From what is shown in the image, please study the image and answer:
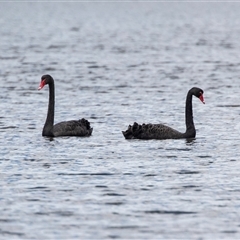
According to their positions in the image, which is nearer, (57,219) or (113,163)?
(57,219)

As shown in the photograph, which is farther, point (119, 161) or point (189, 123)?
point (189, 123)

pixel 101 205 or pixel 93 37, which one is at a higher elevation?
pixel 93 37

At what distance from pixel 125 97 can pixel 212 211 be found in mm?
11308

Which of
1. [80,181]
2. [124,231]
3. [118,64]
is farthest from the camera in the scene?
[118,64]

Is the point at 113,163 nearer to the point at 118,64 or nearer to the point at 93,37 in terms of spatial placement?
the point at 118,64

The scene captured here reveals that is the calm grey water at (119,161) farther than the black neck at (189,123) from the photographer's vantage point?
No

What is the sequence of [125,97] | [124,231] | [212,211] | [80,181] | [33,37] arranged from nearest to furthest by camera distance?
[124,231], [212,211], [80,181], [125,97], [33,37]

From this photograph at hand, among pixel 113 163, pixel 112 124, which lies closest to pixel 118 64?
pixel 112 124

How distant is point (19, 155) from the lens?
14.2 m

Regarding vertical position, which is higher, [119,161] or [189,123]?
[189,123]

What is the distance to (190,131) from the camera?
16.0m

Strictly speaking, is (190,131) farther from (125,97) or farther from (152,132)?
(125,97)

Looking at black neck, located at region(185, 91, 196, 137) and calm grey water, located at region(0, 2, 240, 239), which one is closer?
calm grey water, located at region(0, 2, 240, 239)

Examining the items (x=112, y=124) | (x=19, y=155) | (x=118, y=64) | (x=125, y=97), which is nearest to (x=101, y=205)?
(x=19, y=155)
